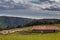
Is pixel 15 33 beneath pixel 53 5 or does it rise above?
beneath

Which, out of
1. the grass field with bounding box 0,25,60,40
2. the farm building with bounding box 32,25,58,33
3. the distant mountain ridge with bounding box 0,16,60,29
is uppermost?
the distant mountain ridge with bounding box 0,16,60,29

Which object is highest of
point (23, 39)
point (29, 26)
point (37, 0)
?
point (37, 0)

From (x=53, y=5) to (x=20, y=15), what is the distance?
44 cm

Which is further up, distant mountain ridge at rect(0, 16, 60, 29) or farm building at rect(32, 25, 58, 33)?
distant mountain ridge at rect(0, 16, 60, 29)

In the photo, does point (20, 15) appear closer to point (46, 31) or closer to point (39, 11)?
point (39, 11)

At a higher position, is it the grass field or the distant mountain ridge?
the distant mountain ridge

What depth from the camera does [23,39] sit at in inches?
76.9

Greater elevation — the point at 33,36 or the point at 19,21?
the point at 19,21

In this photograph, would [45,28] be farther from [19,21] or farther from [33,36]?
[19,21]

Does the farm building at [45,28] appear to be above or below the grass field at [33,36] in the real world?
above

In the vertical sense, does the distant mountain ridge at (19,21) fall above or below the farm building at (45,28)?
above

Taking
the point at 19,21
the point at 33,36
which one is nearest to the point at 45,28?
the point at 33,36

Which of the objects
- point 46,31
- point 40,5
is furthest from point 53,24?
point 40,5

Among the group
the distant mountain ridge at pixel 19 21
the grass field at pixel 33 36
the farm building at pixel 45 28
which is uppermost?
the distant mountain ridge at pixel 19 21
